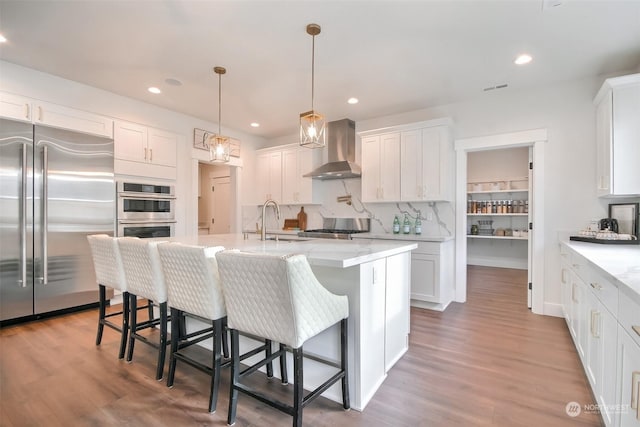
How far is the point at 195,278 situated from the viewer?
1.80 metres

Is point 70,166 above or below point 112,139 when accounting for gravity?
below

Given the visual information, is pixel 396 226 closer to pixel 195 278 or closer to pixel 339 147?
pixel 339 147

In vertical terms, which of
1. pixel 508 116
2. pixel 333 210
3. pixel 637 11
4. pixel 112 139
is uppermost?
pixel 637 11

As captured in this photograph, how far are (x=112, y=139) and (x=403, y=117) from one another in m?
3.89

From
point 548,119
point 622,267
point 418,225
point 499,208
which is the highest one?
point 548,119

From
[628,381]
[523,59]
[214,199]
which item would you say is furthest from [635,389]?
[214,199]

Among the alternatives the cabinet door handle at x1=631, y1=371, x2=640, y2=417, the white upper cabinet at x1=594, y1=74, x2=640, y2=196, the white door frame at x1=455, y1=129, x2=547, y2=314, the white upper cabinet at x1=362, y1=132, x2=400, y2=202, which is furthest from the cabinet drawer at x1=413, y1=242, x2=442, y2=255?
the cabinet door handle at x1=631, y1=371, x2=640, y2=417

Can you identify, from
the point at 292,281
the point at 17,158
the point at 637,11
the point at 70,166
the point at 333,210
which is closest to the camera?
the point at 292,281

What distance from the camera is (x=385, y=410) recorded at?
177 cm

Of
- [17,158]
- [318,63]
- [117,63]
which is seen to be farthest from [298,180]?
[17,158]

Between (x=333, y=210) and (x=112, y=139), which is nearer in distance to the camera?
(x=112, y=139)

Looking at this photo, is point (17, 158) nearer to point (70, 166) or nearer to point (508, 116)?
point (70, 166)

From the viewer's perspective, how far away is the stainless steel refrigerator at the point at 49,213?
9.61 feet

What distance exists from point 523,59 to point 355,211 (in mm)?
2860
